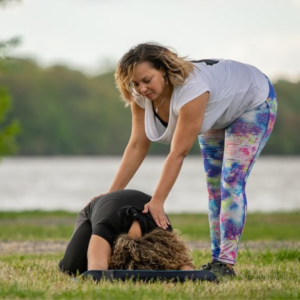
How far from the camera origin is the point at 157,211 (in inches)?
246

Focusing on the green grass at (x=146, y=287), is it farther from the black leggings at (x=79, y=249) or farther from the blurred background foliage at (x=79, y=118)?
the blurred background foliage at (x=79, y=118)

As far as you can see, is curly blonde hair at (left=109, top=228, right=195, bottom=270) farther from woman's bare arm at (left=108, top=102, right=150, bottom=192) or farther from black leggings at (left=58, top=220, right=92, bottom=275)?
woman's bare arm at (left=108, top=102, right=150, bottom=192)

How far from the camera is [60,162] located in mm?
107375

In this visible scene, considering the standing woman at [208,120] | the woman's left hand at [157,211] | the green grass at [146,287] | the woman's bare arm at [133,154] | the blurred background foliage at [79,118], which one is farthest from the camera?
the blurred background foliage at [79,118]

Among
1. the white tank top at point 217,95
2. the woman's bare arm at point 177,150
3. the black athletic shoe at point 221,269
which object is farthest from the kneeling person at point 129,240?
the white tank top at point 217,95

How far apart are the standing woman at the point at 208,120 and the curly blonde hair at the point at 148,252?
141 millimetres

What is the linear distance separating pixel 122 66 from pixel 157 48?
1.11 ft

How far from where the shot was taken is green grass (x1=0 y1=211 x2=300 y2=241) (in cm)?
1505

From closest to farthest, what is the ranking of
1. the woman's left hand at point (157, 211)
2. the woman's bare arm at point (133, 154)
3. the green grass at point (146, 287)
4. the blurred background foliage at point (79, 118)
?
1. the green grass at point (146, 287)
2. the woman's left hand at point (157, 211)
3. the woman's bare arm at point (133, 154)
4. the blurred background foliage at point (79, 118)

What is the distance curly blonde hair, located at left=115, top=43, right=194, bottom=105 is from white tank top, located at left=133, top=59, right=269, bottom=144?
91 mm

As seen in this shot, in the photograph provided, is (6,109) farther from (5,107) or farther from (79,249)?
(79,249)

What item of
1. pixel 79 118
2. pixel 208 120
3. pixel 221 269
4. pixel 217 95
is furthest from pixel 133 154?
pixel 79 118

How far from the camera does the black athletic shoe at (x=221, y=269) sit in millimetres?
6648

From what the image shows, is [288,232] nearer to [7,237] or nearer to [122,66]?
[7,237]
